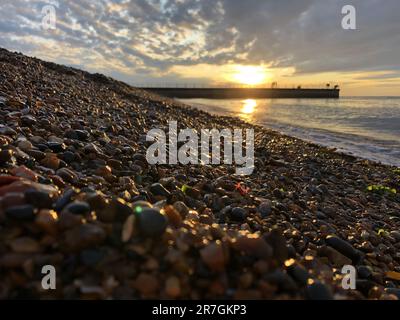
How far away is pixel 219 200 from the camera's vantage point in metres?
3.82

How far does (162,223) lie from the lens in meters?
1.83

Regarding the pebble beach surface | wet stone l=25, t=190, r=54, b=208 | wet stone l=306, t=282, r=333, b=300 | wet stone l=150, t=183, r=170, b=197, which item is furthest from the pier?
wet stone l=306, t=282, r=333, b=300

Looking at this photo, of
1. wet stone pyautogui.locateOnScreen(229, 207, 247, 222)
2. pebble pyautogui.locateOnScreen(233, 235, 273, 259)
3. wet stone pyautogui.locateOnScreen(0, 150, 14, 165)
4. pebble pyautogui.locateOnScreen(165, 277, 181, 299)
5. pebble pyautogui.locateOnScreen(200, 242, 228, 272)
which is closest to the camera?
pebble pyautogui.locateOnScreen(165, 277, 181, 299)

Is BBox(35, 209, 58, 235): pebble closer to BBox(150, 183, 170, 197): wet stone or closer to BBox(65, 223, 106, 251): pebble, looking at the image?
BBox(65, 223, 106, 251): pebble

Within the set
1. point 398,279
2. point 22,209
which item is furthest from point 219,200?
point 22,209

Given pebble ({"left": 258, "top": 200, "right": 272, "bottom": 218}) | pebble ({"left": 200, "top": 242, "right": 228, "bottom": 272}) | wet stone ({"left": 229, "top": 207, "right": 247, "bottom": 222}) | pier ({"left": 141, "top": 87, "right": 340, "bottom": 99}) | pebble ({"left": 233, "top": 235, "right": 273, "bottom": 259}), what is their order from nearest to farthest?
pebble ({"left": 200, "top": 242, "right": 228, "bottom": 272}) < pebble ({"left": 233, "top": 235, "right": 273, "bottom": 259}) < wet stone ({"left": 229, "top": 207, "right": 247, "bottom": 222}) < pebble ({"left": 258, "top": 200, "right": 272, "bottom": 218}) < pier ({"left": 141, "top": 87, "right": 340, "bottom": 99})

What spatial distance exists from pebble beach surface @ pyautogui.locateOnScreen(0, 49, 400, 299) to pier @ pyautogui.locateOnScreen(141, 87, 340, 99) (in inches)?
2612

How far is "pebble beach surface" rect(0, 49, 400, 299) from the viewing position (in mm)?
1641

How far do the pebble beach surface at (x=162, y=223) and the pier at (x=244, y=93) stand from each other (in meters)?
66.4

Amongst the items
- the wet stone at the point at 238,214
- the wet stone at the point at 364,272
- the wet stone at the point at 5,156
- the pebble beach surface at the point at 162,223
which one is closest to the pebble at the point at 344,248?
the pebble beach surface at the point at 162,223

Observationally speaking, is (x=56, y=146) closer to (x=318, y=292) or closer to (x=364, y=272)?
(x=318, y=292)

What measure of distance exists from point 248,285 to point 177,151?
4.59 metres

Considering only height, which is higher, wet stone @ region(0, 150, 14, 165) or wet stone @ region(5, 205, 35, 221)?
wet stone @ region(0, 150, 14, 165)

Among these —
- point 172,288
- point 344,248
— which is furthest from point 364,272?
point 172,288
